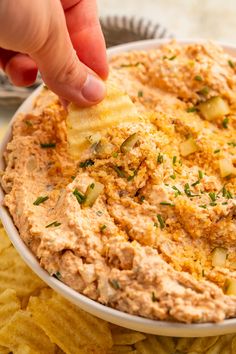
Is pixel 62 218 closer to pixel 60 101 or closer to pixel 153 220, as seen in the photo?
pixel 153 220

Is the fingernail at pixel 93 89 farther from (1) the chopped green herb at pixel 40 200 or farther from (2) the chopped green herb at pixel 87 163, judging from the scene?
(1) the chopped green herb at pixel 40 200

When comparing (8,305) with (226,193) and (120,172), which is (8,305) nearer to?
(120,172)

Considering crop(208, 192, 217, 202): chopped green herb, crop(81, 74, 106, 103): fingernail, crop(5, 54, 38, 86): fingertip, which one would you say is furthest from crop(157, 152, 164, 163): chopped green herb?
crop(5, 54, 38, 86): fingertip

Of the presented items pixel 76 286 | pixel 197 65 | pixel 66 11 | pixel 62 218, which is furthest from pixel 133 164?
pixel 66 11

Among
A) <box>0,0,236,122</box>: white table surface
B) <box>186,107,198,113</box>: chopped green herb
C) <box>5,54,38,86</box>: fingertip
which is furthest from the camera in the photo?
<box>0,0,236,122</box>: white table surface

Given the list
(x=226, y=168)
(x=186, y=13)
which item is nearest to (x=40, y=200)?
(x=226, y=168)

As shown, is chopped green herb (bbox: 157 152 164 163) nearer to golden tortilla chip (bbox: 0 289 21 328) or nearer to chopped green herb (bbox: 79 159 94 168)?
chopped green herb (bbox: 79 159 94 168)

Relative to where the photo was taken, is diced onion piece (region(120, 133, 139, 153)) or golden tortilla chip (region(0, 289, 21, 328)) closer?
diced onion piece (region(120, 133, 139, 153))

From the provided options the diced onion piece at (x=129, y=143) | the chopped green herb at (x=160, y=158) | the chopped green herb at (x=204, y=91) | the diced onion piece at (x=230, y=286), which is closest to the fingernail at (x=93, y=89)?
the diced onion piece at (x=129, y=143)
